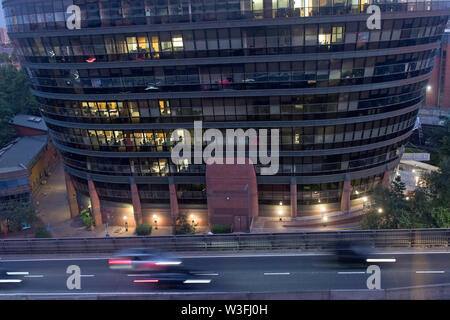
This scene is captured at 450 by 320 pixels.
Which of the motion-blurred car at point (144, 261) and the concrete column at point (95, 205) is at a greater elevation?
the motion-blurred car at point (144, 261)

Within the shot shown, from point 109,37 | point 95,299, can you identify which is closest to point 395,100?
point 109,37

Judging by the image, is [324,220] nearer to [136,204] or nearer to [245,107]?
[245,107]

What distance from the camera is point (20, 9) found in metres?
45.2

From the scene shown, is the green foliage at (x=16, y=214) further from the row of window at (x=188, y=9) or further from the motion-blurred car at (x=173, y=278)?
the motion-blurred car at (x=173, y=278)

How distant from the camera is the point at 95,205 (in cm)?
5362

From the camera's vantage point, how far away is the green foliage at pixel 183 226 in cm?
4812

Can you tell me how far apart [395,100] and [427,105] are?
2440 inches

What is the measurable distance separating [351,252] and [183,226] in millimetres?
25276

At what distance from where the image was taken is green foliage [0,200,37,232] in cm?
5172

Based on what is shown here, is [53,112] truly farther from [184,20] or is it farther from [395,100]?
[395,100]

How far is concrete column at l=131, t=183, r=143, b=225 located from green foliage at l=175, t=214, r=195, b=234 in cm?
545

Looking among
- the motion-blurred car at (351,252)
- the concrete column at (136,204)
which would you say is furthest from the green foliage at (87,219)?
the motion-blurred car at (351,252)

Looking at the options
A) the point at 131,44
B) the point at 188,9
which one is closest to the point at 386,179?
the point at 188,9

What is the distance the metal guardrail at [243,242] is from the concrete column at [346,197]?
21023mm
